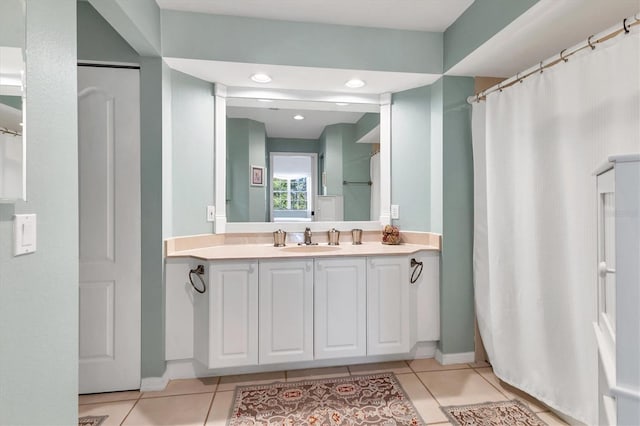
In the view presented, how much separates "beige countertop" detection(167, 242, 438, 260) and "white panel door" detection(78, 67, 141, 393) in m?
0.34

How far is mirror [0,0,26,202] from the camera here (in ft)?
2.56

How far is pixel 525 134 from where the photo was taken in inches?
71.7

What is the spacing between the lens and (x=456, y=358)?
2271mm

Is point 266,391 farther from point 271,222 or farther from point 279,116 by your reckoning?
point 279,116

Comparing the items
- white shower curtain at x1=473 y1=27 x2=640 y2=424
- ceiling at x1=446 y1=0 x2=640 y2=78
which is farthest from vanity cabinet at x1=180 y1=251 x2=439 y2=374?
ceiling at x1=446 y1=0 x2=640 y2=78

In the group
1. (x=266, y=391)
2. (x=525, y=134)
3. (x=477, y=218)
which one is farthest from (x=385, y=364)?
(x=525, y=134)

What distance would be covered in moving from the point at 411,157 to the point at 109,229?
2.27m

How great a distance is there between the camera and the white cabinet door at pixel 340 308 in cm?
207

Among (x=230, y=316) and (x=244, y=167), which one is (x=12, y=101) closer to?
(x=230, y=316)

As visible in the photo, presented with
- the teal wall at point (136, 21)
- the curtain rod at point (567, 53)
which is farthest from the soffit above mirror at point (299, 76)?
the curtain rod at point (567, 53)

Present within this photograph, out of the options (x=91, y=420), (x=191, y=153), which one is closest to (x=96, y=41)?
(x=191, y=153)

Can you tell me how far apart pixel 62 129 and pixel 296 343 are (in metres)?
1.71

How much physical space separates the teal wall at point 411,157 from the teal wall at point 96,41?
2.03 meters

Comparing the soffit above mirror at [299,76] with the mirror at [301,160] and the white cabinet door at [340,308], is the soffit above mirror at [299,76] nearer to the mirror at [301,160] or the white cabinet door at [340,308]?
the mirror at [301,160]
